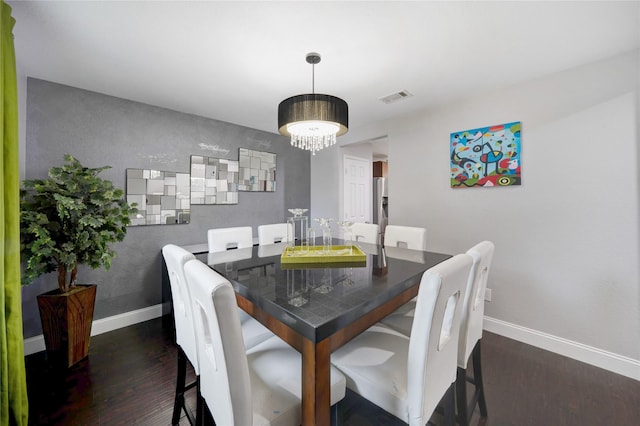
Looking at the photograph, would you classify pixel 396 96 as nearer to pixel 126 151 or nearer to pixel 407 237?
pixel 407 237

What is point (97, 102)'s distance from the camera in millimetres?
2557

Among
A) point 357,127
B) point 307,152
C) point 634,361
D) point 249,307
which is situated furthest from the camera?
point 307,152

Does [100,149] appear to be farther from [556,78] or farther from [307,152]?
[556,78]

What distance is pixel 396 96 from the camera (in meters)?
2.70

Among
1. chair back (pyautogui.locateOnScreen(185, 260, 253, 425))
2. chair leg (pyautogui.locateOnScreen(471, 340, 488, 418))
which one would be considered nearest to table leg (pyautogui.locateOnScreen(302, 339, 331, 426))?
chair back (pyautogui.locateOnScreen(185, 260, 253, 425))

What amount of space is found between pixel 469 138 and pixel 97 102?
386cm

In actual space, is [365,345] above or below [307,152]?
below

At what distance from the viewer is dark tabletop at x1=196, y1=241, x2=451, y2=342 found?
3.15 ft

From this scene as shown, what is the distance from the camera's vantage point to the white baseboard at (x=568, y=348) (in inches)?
75.1

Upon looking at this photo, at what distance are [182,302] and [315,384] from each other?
0.86 m

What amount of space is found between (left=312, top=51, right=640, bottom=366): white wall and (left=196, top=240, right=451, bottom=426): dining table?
1.14 m

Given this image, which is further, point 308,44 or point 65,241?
point 65,241

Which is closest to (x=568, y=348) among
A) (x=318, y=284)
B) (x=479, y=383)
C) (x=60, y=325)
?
(x=479, y=383)

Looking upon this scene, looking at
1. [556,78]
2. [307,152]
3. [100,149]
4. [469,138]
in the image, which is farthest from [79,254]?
[556,78]
